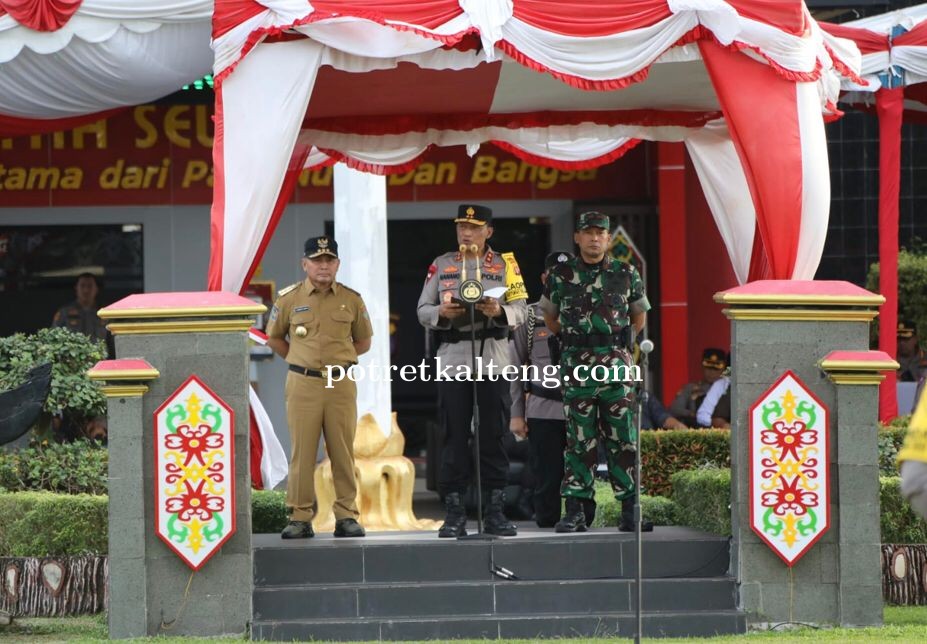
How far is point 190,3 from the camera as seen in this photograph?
401 inches

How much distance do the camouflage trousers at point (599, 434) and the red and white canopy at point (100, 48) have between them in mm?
3212

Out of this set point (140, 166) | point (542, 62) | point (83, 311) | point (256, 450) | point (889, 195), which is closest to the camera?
point (542, 62)

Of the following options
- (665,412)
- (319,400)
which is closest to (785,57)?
(319,400)

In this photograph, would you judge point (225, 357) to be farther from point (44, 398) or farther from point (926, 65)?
point (926, 65)

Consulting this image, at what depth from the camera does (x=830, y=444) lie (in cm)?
885

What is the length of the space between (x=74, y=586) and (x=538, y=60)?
3.97 meters

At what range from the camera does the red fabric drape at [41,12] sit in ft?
34.6

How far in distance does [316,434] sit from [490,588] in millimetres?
1479

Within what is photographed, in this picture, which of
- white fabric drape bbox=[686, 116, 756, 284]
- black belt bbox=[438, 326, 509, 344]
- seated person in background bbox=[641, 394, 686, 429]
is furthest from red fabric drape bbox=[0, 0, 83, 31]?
seated person in background bbox=[641, 394, 686, 429]

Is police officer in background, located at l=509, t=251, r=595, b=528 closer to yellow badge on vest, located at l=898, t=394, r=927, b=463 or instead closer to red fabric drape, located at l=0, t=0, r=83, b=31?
red fabric drape, located at l=0, t=0, r=83, b=31

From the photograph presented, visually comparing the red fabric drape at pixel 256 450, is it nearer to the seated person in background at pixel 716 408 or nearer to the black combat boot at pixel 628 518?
the black combat boot at pixel 628 518

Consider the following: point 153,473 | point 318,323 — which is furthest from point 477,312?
point 153,473

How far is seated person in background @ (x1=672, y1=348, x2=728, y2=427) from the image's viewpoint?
47.8 ft

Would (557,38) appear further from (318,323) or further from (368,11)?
(318,323)
